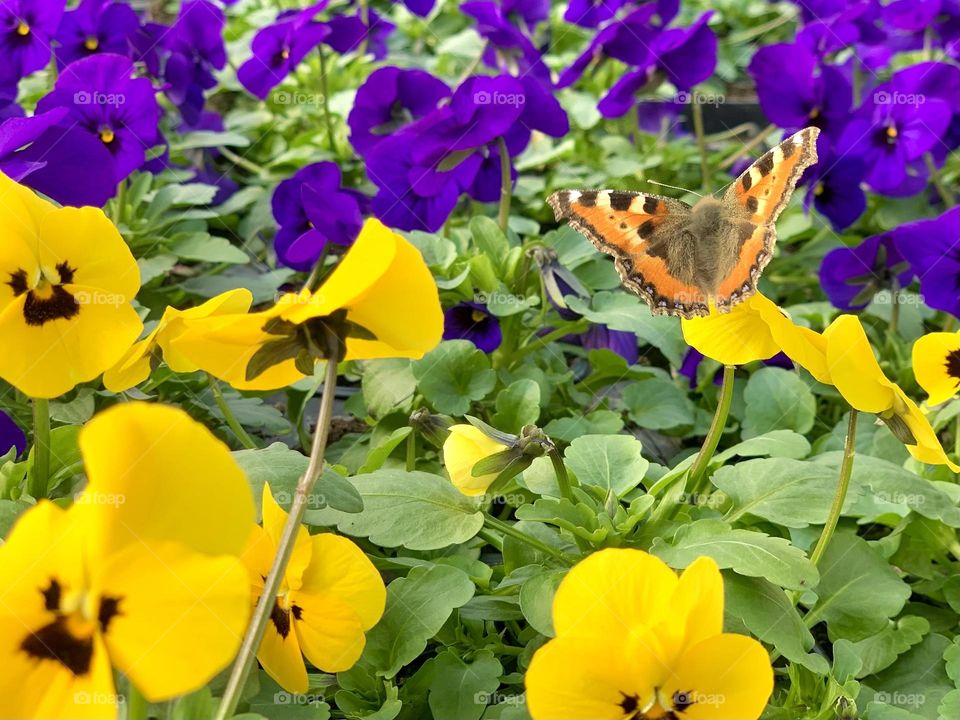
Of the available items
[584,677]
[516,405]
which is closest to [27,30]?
[516,405]

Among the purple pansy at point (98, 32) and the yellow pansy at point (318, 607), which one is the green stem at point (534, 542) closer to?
the yellow pansy at point (318, 607)

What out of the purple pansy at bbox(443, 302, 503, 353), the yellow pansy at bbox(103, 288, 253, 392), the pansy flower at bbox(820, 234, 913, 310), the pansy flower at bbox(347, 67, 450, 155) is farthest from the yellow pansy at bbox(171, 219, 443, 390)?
the pansy flower at bbox(820, 234, 913, 310)

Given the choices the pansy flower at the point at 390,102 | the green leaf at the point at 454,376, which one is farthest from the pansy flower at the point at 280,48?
the green leaf at the point at 454,376

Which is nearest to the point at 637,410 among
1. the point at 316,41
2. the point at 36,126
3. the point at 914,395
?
the point at 914,395

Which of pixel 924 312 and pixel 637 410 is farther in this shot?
pixel 924 312

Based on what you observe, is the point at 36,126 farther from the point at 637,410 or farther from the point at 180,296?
the point at 637,410

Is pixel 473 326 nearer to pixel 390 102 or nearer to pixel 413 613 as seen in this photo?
pixel 390 102
